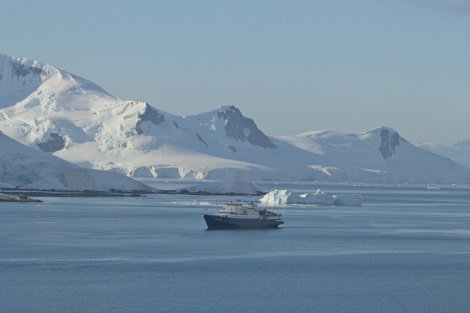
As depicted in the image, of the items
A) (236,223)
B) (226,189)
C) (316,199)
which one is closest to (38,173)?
(226,189)

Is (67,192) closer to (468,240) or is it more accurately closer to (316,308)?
(468,240)

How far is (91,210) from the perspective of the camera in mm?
109375

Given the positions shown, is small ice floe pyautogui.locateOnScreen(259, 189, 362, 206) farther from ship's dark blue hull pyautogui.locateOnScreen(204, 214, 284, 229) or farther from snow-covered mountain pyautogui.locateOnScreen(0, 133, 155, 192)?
ship's dark blue hull pyautogui.locateOnScreen(204, 214, 284, 229)

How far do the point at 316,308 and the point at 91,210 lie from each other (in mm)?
66738

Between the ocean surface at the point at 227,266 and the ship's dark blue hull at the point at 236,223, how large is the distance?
1.52 metres

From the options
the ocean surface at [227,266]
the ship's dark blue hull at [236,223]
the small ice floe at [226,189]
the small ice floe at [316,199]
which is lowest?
the ocean surface at [227,266]

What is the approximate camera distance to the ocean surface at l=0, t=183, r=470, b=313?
4603 cm

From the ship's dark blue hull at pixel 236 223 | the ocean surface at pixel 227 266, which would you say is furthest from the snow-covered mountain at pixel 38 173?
the ship's dark blue hull at pixel 236 223

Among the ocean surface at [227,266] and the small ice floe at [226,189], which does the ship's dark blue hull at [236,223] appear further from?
the small ice floe at [226,189]

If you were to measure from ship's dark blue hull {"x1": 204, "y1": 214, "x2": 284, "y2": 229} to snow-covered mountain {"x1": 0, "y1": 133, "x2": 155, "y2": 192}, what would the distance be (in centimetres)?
6340

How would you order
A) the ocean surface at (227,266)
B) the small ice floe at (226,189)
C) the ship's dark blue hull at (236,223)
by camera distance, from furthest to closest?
1. the small ice floe at (226,189)
2. the ship's dark blue hull at (236,223)
3. the ocean surface at (227,266)

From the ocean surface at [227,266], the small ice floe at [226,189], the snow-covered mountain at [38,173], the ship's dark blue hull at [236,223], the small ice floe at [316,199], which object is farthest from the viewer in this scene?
the small ice floe at [226,189]

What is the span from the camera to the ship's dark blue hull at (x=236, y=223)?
8481cm

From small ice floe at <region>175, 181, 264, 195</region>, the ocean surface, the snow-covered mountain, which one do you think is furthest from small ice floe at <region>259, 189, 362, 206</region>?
the ocean surface
